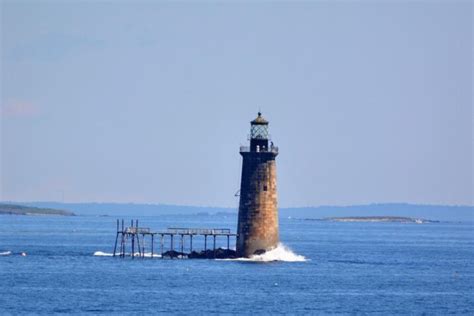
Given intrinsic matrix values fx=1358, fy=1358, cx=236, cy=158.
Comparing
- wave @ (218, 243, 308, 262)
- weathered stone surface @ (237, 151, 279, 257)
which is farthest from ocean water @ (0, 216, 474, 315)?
weathered stone surface @ (237, 151, 279, 257)

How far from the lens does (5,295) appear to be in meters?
84.6

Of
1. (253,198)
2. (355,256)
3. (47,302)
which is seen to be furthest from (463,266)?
(47,302)

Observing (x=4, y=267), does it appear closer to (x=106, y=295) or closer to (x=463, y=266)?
(x=106, y=295)

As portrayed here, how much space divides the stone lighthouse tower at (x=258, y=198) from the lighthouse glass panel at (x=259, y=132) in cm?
35

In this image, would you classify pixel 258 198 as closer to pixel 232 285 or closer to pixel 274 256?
pixel 274 256

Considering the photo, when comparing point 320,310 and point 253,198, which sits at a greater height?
point 253,198

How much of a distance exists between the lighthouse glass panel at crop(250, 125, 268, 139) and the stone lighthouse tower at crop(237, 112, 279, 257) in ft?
1.15

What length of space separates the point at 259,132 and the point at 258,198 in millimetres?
5598

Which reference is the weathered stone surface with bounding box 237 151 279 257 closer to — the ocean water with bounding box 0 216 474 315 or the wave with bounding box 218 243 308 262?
the wave with bounding box 218 243 308 262

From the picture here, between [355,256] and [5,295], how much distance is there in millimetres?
56218

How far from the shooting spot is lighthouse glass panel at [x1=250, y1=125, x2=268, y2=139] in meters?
104

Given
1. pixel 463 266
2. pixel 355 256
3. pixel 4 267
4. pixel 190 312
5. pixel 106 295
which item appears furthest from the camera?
pixel 355 256

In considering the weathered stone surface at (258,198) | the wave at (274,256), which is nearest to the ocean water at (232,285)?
the wave at (274,256)

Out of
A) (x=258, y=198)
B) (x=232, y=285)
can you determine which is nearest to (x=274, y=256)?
(x=258, y=198)
